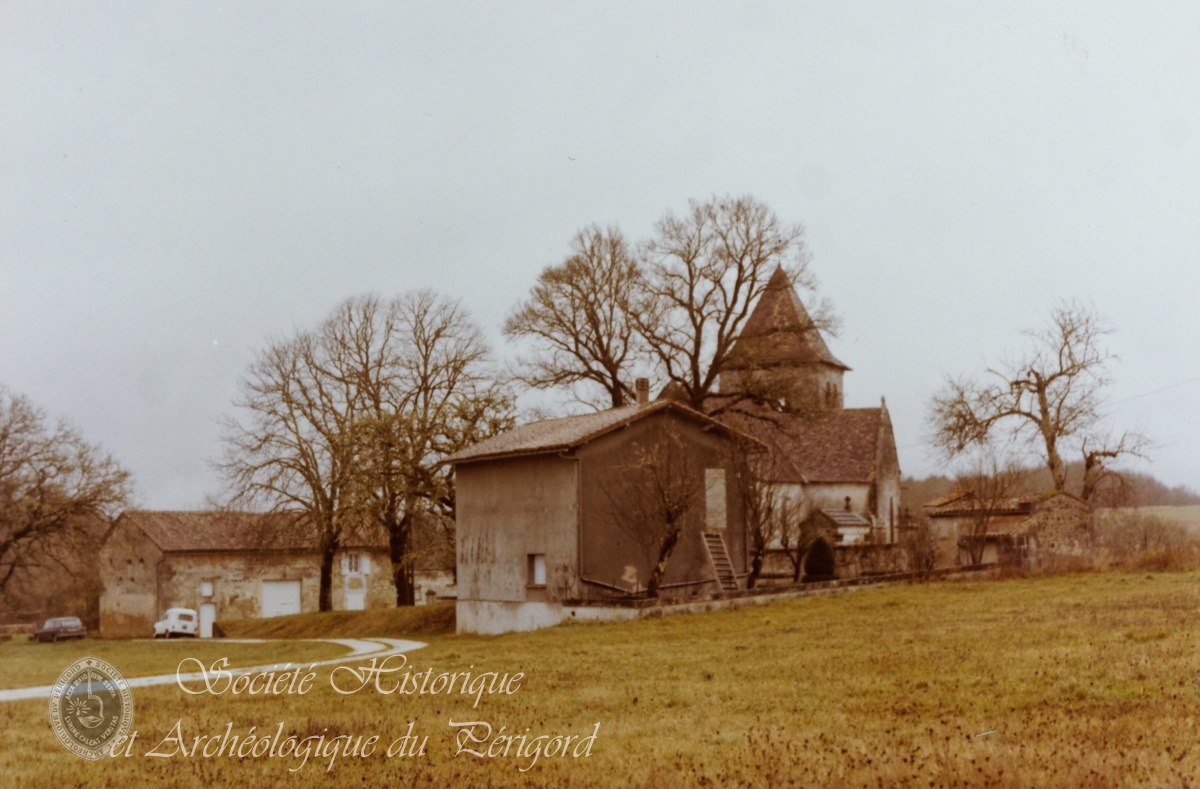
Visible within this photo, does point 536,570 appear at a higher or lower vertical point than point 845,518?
lower

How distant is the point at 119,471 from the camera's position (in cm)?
4184

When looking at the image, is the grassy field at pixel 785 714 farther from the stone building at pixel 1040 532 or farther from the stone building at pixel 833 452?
the stone building at pixel 833 452

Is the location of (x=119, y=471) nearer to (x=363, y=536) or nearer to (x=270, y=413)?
(x=270, y=413)

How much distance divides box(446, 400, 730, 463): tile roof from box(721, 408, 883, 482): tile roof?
18679 millimetres

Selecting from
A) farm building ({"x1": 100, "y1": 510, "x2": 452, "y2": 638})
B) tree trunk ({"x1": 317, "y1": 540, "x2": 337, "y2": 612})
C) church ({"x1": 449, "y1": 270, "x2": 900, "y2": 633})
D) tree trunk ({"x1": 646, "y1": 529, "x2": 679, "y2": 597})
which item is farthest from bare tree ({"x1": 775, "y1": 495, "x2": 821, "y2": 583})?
farm building ({"x1": 100, "y1": 510, "x2": 452, "y2": 638})

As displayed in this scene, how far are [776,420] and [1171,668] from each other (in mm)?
25846

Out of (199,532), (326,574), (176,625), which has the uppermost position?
(199,532)

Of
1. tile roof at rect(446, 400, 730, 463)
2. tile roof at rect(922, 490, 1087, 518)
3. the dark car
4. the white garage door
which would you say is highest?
tile roof at rect(446, 400, 730, 463)

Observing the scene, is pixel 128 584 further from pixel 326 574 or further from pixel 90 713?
pixel 90 713

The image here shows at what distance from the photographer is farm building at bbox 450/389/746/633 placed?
92.5ft

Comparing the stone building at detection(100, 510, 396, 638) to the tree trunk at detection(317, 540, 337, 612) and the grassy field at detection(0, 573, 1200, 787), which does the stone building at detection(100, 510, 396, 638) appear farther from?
the grassy field at detection(0, 573, 1200, 787)

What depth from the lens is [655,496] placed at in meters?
28.3

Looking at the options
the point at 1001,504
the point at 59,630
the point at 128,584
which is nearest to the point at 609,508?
the point at 1001,504

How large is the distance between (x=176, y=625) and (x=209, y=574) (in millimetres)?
5537
